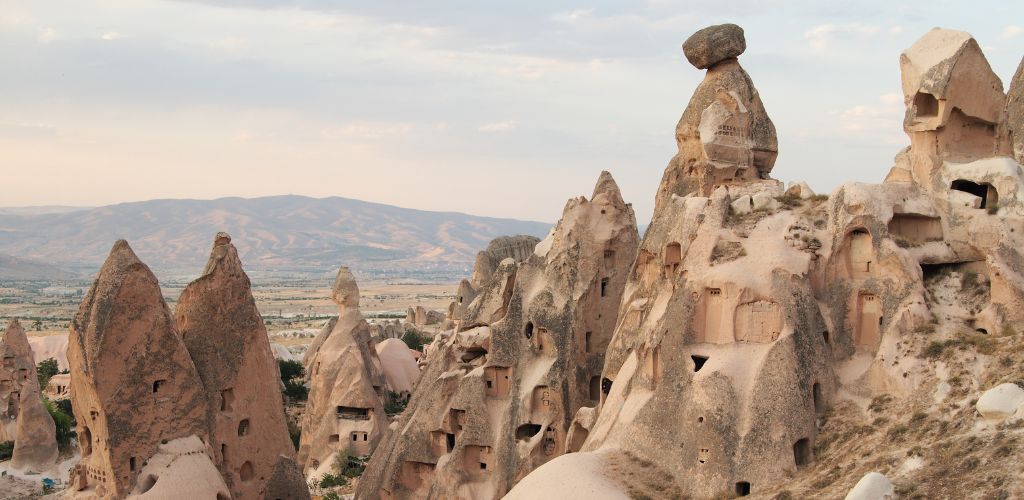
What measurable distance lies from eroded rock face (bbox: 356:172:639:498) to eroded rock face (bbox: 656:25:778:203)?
→ 2.18 metres

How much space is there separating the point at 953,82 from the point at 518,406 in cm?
1240

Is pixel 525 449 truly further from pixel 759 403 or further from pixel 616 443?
pixel 759 403

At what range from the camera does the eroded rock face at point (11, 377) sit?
4144cm

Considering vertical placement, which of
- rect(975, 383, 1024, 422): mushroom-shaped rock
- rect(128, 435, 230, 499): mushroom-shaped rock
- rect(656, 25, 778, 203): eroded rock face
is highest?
rect(656, 25, 778, 203): eroded rock face

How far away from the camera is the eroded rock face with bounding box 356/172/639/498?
2720 cm

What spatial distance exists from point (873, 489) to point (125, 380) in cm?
1435

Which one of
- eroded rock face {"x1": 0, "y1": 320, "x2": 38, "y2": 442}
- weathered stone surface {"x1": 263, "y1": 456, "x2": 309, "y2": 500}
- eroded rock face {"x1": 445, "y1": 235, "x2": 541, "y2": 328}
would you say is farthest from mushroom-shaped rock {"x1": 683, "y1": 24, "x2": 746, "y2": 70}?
eroded rock face {"x1": 0, "y1": 320, "x2": 38, "y2": 442}

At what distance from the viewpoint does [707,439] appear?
2006cm

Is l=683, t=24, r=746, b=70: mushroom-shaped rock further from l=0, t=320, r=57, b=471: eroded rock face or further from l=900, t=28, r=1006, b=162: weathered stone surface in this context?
l=0, t=320, r=57, b=471: eroded rock face

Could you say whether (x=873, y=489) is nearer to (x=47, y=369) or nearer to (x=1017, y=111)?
(x=1017, y=111)

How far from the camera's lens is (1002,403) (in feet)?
56.3

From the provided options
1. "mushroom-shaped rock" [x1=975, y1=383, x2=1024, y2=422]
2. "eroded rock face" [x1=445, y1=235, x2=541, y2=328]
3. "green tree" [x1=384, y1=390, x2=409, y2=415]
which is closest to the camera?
"mushroom-shaped rock" [x1=975, y1=383, x2=1024, y2=422]

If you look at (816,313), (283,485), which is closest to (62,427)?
(283,485)

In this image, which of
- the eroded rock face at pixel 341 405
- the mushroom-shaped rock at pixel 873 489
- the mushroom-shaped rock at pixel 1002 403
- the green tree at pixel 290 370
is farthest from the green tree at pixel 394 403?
the mushroom-shaped rock at pixel 1002 403
